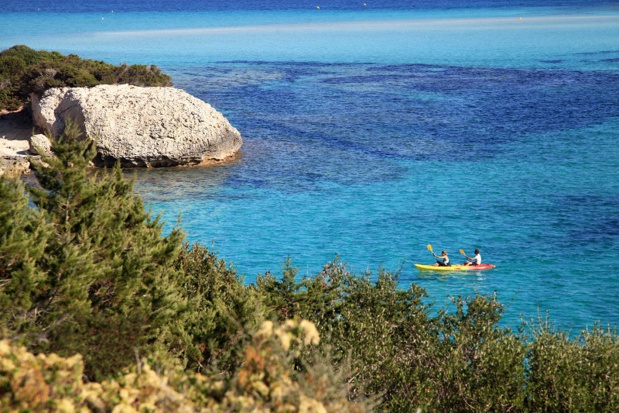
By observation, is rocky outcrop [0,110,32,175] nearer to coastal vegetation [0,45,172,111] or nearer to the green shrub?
coastal vegetation [0,45,172,111]

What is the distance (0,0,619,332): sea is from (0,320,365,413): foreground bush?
11.5m

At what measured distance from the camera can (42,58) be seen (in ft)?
208

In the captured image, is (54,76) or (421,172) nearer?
(421,172)

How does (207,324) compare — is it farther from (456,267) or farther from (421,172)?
(421,172)

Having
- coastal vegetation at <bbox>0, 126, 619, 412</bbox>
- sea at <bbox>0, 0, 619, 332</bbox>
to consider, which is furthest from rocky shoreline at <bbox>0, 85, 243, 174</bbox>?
coastal vegetation at <bbox>0, 126, 619, 412</bbox>

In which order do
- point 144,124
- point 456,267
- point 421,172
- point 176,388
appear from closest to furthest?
point 176,388
point 456,267
point 144,124
point 421,172

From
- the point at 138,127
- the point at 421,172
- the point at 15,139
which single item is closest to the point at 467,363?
the point at 421,172

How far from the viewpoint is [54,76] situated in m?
54.9

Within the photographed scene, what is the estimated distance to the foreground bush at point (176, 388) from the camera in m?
8.67

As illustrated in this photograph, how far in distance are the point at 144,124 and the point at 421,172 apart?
58.6 ft

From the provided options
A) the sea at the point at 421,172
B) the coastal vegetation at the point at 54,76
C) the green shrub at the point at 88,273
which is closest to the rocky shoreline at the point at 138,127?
the sea at the point at 421,172

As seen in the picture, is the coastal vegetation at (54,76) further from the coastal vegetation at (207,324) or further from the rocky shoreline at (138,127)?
the coastal vegetation at (207,324)

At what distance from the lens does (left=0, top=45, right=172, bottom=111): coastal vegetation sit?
54.3 m

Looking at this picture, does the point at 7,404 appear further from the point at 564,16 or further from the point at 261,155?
the point at 564,16
